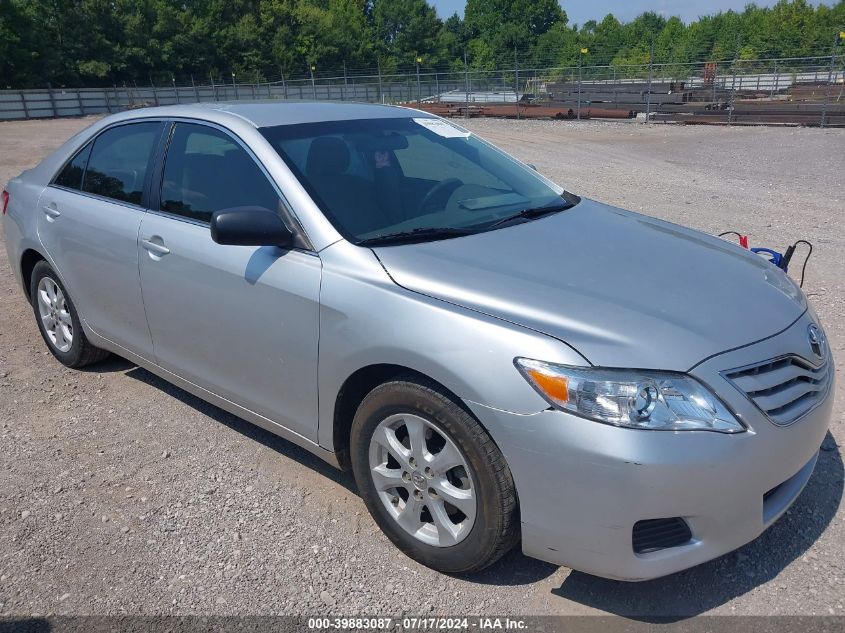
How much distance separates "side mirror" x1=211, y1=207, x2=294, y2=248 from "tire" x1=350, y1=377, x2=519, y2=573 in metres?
0.80

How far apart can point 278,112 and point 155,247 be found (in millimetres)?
929

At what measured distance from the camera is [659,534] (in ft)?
7.97

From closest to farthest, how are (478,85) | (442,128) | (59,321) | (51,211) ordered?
(442,128) < (51,211) < (59,321) < (478,85)

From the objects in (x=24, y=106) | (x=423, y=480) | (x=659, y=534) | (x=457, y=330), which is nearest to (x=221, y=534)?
(x=423, y=480)

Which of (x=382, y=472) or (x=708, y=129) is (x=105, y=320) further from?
(x=708, y=129)

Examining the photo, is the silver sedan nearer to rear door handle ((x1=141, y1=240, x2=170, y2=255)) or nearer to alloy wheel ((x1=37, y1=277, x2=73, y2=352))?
rear door handle ((x1=141, y1=240, x2=170, y2=255))

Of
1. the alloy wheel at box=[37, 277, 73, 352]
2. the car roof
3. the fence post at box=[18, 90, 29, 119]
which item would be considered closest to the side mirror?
the car roof

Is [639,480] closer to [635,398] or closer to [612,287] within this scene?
[635,398]

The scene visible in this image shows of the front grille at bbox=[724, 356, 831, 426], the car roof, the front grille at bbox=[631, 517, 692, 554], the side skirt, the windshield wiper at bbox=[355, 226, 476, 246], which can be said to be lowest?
the side skirt

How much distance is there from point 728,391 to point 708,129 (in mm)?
22602

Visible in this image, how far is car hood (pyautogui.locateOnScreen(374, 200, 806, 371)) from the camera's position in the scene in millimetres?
2475

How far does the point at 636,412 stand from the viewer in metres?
2.34

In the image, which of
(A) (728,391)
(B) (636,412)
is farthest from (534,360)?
(A) (728,391)

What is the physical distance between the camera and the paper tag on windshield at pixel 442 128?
4.13 m
